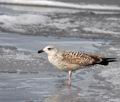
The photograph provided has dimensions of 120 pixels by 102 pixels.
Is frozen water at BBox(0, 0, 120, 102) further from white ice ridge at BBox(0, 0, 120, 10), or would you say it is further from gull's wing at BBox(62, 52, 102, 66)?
white ice ridge at BBox(0, 0, 120, 10)

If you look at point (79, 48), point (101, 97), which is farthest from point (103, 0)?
point (101, 97)

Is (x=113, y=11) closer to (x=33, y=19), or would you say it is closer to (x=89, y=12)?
(x=89, y=12)

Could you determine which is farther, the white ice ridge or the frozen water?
the white ice ridge

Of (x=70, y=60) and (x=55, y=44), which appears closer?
(x=70, y=60)

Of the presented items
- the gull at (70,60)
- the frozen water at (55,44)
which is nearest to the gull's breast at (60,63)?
the gull at (70,60)

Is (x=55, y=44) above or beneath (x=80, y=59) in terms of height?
beneath

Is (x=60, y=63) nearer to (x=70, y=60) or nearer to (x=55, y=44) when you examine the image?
(x=70, y=60)

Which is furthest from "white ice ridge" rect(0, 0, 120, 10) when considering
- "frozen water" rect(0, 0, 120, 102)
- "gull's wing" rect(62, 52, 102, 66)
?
"gull's wing" rect(62, 52, 102, 66)

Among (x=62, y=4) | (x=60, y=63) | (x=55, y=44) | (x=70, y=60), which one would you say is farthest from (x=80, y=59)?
(x=62, y=4)

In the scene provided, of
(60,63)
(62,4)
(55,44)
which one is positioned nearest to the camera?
(60,63)

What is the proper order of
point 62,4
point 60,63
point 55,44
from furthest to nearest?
point 62,4 < point 55,44 < point 60,63

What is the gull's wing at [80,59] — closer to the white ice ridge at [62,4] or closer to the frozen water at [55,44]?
the frozen water at [55,44]

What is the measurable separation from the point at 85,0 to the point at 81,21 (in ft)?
14.8

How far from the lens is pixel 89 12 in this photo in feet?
58.7
